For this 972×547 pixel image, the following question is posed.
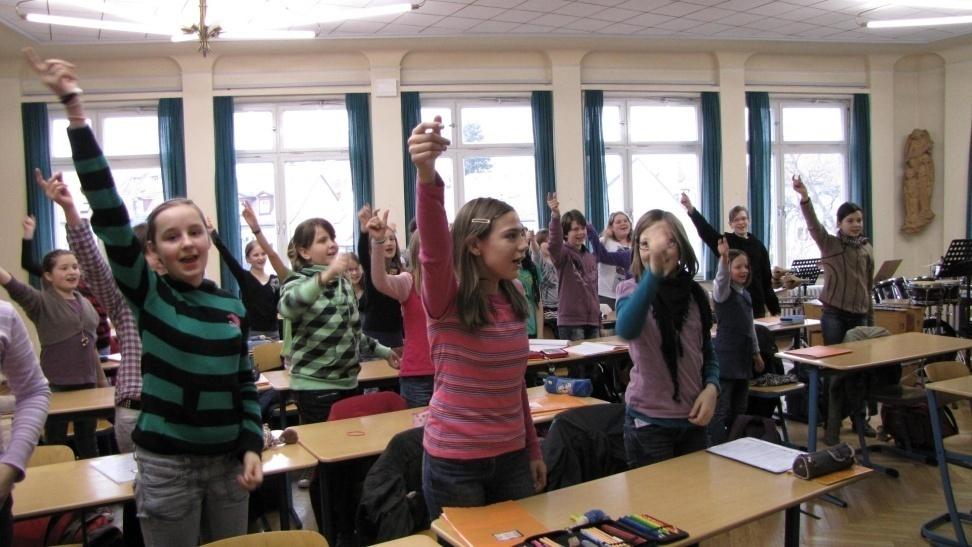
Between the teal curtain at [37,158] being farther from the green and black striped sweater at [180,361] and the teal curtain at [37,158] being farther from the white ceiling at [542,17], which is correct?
the green and black striped sweater at [180,361]

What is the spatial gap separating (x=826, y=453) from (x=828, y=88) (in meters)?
9.30

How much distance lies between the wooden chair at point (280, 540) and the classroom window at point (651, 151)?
810 cm

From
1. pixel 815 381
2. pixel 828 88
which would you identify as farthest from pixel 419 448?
pixel 828 88

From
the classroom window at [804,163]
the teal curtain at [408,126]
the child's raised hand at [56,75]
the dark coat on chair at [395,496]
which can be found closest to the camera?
the child's raised hand at [56,75]

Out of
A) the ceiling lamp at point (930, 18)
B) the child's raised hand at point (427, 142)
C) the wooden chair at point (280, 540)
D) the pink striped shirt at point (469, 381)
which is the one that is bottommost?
the wooden chair at point (280, 540)

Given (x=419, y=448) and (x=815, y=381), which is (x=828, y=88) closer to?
(x=815, y=381)

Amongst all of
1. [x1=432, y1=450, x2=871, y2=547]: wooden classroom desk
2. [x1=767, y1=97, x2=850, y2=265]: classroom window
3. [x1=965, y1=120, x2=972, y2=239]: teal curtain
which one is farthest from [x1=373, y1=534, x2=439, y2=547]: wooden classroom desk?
[x1=965, y1=120, x2=972, y2=239]: teal curtain

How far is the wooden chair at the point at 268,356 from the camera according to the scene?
4.93 metres

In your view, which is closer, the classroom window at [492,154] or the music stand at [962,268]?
the music stand at [962,268]

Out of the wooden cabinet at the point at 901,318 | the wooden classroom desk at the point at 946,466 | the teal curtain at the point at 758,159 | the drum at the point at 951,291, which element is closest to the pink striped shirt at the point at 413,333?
the wooden classroom desk at the point at 946,466

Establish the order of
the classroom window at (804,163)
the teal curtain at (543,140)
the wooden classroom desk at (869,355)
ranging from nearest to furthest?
the wooden classroom desk at (869,355) → the teal curtain at (543,140) → the classroom window at (804,163)

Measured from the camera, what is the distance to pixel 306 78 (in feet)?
27.4

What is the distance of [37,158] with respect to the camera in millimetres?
7953

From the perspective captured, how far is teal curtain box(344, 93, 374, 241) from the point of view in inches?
331
